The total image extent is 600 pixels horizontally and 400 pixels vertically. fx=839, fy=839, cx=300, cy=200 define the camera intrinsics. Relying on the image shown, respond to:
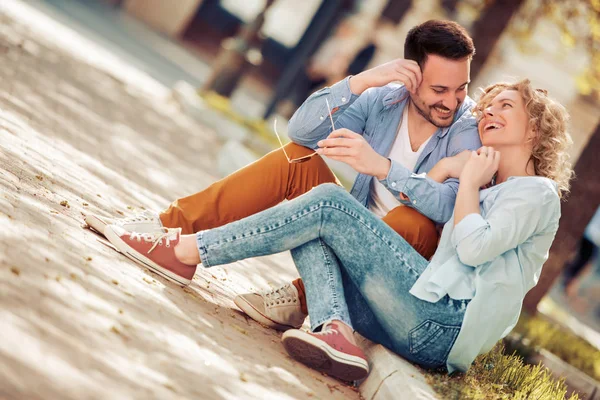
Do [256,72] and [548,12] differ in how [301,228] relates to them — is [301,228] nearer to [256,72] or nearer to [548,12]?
[548,12]

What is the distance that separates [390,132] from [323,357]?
4.72 ft

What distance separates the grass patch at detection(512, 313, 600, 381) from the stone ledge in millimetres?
3408

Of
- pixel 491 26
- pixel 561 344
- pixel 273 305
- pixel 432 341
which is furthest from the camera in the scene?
pixel 491 26

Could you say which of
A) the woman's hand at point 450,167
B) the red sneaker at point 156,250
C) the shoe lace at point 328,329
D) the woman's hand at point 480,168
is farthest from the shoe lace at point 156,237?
the woman's hand at point 480,168

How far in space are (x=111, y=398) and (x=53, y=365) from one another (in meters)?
0.21

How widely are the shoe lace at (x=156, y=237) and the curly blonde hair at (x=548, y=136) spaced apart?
70.4 inches

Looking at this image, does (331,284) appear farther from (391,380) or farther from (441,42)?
(441,42)

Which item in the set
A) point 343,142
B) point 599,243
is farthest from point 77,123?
point 599,243

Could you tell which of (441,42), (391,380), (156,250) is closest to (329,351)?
(391,380)

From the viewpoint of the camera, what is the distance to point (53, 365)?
8.76ft

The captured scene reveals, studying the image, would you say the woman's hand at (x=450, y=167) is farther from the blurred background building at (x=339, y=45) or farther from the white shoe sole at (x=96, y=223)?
the white shoe sole at (x=96, y=223)

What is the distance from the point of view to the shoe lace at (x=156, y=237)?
4.14 m

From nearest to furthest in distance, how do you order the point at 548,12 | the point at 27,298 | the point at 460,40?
the point at 27,298
the point at 460,40
the point at 548,12

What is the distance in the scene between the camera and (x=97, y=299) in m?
3.45
